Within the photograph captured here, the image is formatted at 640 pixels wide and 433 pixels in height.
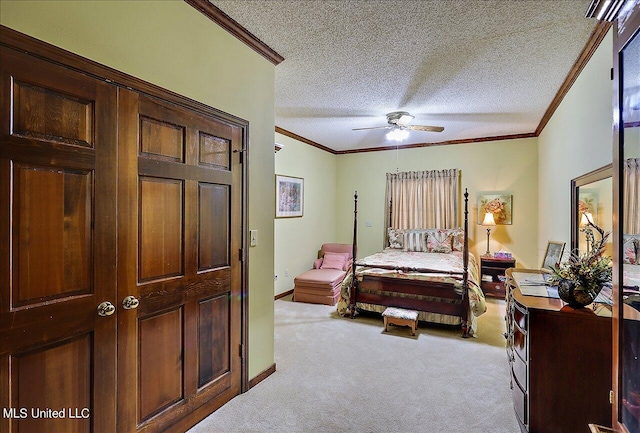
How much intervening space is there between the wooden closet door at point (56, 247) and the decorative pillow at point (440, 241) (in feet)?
16.6

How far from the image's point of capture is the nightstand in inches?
207

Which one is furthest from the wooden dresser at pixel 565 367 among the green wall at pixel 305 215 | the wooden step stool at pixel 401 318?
the green wall at pixel 305 215

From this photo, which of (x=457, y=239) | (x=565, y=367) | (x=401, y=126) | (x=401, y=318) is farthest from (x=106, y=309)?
(x=457, y=239)

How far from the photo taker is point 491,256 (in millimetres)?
5480

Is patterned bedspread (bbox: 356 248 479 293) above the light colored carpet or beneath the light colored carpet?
above

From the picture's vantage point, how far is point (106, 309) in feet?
5.21

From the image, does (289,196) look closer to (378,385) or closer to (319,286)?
(319,286)

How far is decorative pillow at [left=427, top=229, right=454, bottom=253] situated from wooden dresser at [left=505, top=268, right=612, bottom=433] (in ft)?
12.1

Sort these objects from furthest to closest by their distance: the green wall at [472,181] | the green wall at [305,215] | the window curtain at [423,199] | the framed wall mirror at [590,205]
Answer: the window curtain at [423,199], the green wall at [472,181], the green wall at [305,215], the framed wall mirror at [590,205]

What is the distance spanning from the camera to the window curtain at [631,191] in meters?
1.20

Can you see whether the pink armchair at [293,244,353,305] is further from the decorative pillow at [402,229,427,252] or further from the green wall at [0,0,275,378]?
the green wall at [0,0,275,378]

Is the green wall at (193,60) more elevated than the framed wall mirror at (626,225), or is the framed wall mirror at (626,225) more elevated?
the green wall at (193,60)

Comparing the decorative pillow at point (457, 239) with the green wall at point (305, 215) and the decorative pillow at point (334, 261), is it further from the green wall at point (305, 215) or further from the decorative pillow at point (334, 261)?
the green wall at point (305, 215)

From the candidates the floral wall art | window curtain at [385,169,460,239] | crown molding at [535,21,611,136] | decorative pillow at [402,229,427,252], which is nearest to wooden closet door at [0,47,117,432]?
crown molding at [535,21,611,136]
